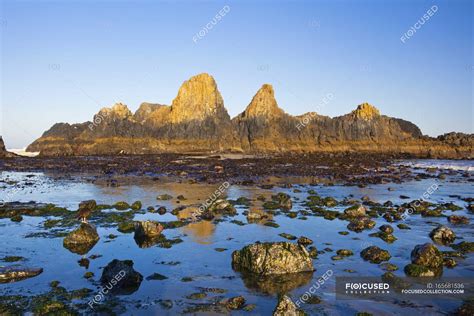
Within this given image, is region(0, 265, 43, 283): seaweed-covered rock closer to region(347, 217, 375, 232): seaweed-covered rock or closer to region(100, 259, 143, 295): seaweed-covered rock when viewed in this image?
region(100, 259, 143, 295): seaweed-covered rock

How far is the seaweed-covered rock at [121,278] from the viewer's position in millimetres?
9461

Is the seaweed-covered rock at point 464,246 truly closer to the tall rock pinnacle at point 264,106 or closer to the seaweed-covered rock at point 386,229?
the seaweed-covered rock at point 386,229

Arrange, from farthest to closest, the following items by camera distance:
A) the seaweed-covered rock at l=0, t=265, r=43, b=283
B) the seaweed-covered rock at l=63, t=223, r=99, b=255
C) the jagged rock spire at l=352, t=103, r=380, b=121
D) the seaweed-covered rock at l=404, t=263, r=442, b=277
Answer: the jagged rock spire at l=352, t=103, r=380, b=121 → the seaweed-covered rock at l=63, t=223, r=99, b=255 → the seaweed-covered rock at l=404, t=263, r=442, b=277 → the seaweed-covered rock at l=0, t=265, r=43, b=283

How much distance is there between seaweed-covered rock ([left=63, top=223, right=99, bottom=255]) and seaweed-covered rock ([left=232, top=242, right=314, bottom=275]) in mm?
5442

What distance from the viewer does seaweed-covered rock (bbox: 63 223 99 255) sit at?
13.0 metres

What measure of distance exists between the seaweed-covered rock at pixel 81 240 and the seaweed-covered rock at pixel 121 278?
331 cm

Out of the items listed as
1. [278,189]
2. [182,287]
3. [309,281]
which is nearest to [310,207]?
[278,189]

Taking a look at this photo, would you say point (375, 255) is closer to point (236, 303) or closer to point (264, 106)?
point (236, 303)

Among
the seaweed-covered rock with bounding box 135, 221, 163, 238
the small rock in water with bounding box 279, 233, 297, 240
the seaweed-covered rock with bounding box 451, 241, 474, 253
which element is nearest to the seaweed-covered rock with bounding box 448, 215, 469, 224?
the seaweed-covered rock with bounding box 451, 241, 474, 253

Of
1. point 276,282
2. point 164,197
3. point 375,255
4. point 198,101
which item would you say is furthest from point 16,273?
point 198,101

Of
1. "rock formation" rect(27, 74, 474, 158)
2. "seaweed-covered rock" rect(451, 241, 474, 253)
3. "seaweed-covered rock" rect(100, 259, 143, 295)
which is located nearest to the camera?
"seaweed-covered rock" rect(100, 259, 143, 295)

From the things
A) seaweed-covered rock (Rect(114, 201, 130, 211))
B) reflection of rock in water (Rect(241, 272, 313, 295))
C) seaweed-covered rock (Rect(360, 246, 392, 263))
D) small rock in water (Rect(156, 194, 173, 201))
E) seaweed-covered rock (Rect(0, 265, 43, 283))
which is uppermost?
small rock in water (Rect(156, 194, 173, 201))

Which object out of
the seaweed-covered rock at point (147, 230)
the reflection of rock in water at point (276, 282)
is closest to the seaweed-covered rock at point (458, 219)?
the reflection of rock in water at point (276, 282)

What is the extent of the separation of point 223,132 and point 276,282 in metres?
106
